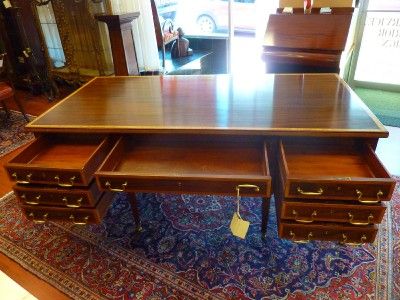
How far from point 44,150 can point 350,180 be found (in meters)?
1.41

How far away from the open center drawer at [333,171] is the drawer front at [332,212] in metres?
0.04

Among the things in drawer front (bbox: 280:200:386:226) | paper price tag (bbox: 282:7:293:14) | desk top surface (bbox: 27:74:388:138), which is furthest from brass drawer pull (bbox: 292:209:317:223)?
paper price tag (bbox: 282:7:293:14)

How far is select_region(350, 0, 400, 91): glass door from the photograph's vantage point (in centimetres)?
304

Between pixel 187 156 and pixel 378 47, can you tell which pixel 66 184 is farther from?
pixel 378 47

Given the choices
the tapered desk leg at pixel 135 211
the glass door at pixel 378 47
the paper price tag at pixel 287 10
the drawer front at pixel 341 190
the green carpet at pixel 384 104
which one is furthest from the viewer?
the glass door at pixel 378 47

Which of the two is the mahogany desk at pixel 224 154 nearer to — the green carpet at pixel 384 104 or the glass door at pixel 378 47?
the green carpet at pixel 384 104

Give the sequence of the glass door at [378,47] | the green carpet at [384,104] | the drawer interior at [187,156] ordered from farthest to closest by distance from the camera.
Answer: the glass door at [378,47]
the green carpet at [384,104]
the drawer interior at [187,156]

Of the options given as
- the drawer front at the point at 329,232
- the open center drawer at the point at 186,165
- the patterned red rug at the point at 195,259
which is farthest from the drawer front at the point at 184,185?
the patterned red rug at the point at 195,259

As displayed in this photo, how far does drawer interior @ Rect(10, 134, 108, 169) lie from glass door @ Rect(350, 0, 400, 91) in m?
2.98

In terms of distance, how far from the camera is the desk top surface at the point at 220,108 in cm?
127

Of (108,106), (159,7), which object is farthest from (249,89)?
(159,7)

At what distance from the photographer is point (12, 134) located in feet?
9.84

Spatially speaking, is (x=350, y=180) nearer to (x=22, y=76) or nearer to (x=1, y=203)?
(x=1, y=203)

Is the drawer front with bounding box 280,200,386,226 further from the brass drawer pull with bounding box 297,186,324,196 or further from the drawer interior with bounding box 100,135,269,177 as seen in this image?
the drawer interior with bounding box 100,135,269,177
